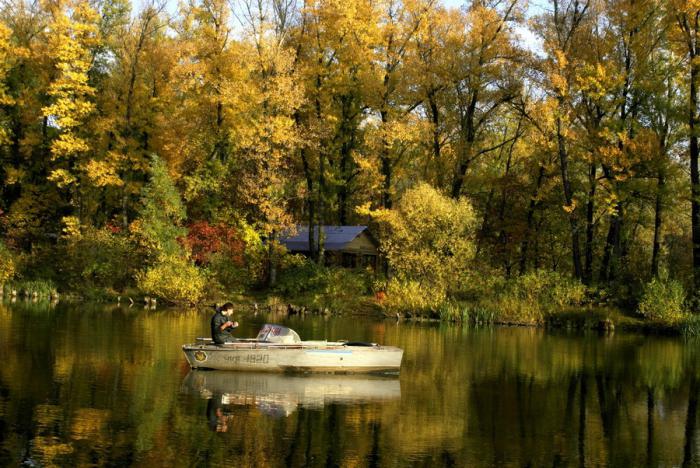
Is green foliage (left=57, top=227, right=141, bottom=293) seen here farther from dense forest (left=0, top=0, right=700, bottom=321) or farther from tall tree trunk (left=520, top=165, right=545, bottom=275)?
tall tree trunk (left=520, top=165, right=545, bottom=275)

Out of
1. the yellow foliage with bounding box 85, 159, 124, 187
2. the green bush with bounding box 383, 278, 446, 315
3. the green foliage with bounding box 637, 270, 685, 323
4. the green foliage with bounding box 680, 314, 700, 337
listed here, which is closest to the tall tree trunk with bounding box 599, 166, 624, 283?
the green foliage with bounding box 637, 270, 685, 323

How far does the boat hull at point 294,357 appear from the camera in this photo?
22.8 metres

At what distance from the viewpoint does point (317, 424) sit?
16.7 metres

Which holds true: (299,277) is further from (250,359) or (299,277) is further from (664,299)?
(250,359)

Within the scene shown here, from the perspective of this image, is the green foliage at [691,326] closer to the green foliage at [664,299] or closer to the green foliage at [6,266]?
the green foliage at [664,299]

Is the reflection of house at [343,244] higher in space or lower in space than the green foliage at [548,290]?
higher

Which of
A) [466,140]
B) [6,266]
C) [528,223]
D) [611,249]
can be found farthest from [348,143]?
[6,266]

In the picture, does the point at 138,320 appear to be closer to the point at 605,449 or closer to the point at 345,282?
the point at 345,282

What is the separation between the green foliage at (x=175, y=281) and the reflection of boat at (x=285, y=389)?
930 inches

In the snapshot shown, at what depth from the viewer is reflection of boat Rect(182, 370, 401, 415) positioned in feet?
62.4

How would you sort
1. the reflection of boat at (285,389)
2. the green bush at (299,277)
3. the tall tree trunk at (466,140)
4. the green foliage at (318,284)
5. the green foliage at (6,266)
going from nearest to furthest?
1. the reflection of boat at (285,389)
2. the green foliage at (318,284)
3. the green foliage at (6,266)
4. the green bush at (299,277)
5. the tall tree trunk at (466,140)

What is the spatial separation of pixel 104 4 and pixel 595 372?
4335 cm

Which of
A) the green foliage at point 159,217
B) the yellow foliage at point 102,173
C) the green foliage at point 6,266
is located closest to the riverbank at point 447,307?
the green foliage at point 6,266

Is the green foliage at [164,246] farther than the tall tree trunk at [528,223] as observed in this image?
No
